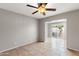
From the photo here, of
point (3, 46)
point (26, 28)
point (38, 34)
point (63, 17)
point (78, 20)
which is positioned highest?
point (63, 17)

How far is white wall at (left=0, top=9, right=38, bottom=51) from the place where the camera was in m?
3.51

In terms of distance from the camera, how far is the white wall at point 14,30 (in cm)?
351

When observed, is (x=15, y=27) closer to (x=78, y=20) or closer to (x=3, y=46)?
(x=3, y=46)

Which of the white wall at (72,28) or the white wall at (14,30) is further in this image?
the white wall at (72,28)

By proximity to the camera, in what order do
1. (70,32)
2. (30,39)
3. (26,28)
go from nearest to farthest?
(70,32) → (26,28) → (30,39)

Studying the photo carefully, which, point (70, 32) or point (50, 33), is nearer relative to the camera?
point (70, 32)

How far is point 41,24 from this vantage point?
6012 mm

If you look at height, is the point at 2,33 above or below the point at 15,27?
below

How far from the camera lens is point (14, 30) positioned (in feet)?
Answer: 13.3

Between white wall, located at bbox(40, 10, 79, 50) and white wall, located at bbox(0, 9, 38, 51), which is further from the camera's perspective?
white wall, located at bbox(40, 10, 79, 50)

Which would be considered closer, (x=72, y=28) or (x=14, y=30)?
(x=72, y=28)

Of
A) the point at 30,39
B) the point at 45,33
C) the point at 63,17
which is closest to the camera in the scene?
the point at 63,17

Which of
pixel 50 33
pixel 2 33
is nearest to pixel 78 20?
pixel 2 33

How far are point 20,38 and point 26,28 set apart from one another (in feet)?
2.61
